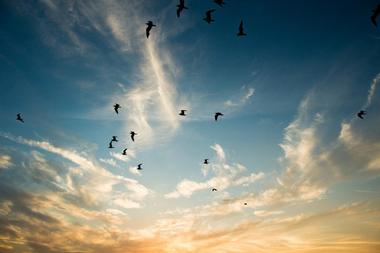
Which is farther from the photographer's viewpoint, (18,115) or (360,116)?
(18,115)

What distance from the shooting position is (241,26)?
3894cm

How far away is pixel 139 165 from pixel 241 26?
32.4 metres

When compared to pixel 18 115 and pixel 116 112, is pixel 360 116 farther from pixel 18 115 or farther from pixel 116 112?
pixel 18 115

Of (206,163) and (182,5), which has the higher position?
(182,5)

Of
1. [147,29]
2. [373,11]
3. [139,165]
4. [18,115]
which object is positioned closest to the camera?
[373,11]

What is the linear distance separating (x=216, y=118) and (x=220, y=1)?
18.5 m

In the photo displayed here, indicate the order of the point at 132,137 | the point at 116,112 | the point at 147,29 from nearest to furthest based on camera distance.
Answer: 1. the point at 147,29
2. the point at 116,112
3. the point at 132,137

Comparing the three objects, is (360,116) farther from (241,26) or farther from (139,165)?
(139,165)

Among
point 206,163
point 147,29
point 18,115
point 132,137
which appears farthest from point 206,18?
point 18,115

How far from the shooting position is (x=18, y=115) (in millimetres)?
54438

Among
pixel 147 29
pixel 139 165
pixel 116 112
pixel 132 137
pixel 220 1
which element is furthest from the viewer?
pixel 139 165

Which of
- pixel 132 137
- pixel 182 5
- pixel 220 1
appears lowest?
pixel 132 137

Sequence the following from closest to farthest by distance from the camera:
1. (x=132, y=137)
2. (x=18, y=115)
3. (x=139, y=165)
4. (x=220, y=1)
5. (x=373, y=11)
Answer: (x=373, y=11)
(x=220, y=1)
(x=132, y=137)
(x=18, y=115)
(x=139, y=165)

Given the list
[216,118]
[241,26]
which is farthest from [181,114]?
[241,26]
